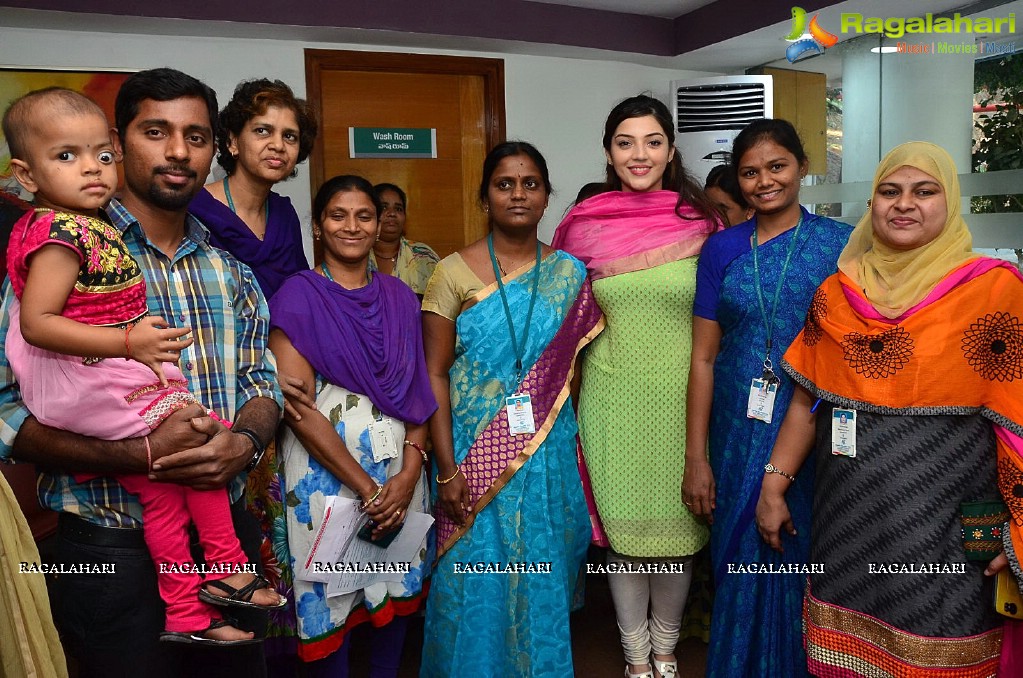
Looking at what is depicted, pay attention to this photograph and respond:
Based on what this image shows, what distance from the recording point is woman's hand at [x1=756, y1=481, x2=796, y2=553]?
1906 mm

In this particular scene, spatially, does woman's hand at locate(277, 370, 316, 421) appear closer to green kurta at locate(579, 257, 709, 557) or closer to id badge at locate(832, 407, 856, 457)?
green kurta at locate(579, 257, 709, 557)

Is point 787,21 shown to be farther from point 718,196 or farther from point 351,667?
point 351,667

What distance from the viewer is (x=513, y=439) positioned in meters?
2.11

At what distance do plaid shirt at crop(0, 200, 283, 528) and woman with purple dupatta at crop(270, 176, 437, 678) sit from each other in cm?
20

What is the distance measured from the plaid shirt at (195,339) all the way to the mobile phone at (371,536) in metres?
0.45

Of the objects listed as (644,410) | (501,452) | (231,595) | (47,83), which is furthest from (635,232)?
(47,83)

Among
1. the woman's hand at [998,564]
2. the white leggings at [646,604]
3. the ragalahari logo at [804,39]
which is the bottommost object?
the white leggings at [646,604]

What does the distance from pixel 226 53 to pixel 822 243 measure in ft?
11.4

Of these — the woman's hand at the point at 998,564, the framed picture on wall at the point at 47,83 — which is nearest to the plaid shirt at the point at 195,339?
the woman's hand at the point at 998,564

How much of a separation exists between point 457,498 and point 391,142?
3.11m

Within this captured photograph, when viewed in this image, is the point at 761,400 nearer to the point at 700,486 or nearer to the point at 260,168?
the point at 700,486

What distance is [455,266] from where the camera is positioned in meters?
2.14

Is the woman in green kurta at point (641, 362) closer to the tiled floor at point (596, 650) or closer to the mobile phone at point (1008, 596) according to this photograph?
the tiled floor at point (596, 650)

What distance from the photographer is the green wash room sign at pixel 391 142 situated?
459 centimetres
